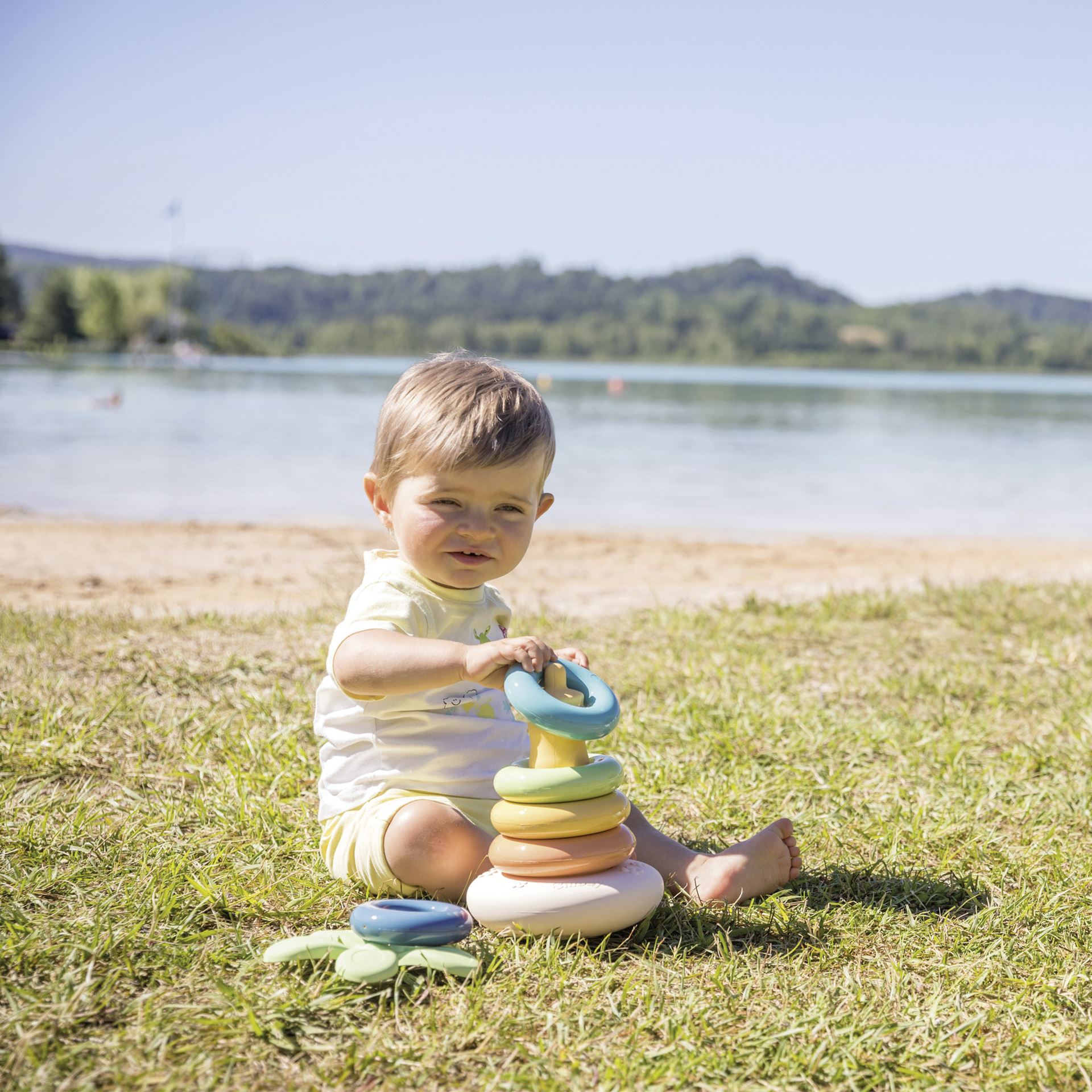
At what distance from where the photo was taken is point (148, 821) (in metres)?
2.74

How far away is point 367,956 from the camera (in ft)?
6.48

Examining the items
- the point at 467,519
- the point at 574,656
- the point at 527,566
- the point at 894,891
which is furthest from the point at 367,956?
the point at 527,566

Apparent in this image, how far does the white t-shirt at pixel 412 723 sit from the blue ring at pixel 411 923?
0.37 m

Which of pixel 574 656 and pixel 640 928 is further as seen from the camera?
pixel 574 656

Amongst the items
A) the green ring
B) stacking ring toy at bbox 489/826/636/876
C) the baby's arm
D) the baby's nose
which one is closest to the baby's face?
the baby's nose

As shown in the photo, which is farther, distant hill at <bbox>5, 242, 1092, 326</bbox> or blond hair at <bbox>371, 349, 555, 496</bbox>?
distant hill at <bbox>5, 242, 1092, 326</bbox>

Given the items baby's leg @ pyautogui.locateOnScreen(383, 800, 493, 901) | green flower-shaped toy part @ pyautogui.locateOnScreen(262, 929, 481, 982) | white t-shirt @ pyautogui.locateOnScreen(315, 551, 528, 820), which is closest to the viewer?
green flower-shaped toy part @ pyautogui.locateOnScreen(262, 929, 481, 982)

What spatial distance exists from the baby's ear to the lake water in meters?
8.08

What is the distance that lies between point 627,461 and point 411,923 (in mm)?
15073

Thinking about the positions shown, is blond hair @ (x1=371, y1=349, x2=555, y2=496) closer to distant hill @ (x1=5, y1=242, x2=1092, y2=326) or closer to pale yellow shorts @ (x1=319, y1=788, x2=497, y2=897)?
pale yellow shorts @ (x1=319, y1=788, x2=497, y2=897)

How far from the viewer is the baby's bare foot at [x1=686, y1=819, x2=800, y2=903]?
7.89ft

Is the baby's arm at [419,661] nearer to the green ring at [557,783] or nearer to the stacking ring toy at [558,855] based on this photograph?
the green ring at [557,783]

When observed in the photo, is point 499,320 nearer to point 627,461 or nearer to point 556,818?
point 627,461

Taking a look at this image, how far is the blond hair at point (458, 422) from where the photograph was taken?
2.32m
